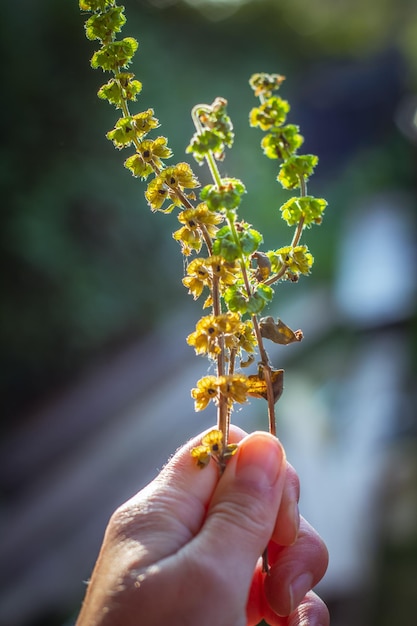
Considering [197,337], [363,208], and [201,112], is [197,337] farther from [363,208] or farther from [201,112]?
[363,208]

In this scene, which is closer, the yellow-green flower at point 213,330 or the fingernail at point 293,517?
the yellow-green flower at point 213,330

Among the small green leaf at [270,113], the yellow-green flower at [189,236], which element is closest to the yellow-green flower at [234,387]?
the yellow-green flower at [189,236]

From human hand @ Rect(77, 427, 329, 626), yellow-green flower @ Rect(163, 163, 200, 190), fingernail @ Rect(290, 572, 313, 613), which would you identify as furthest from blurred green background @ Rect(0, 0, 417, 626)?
yellow-green flower @ Rect(163, 163, 200, 190)

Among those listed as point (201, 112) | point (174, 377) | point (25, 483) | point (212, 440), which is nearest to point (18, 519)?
point (25, 483)

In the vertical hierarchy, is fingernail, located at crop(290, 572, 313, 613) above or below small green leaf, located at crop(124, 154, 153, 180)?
below

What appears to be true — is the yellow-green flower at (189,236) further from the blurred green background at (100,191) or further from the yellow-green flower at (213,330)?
the blurred green background at (100,191)

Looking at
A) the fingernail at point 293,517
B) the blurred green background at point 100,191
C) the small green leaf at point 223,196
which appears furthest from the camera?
the blurred green background at point 100,191

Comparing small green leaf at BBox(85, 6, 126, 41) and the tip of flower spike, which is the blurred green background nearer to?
the tip of flower spike

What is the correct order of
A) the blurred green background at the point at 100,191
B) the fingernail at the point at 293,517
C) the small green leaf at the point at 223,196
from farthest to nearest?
the blurred green background at the point at 100,191
the fingernail at the point at 293,517
the small green leaf at the point at 223,196
